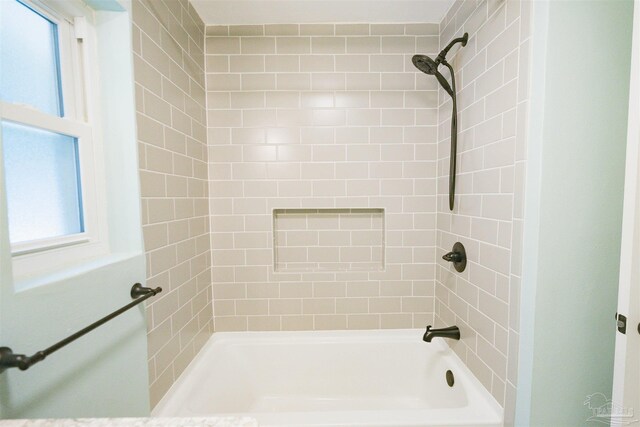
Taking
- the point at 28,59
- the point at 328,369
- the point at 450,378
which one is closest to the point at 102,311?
the point at 28,59

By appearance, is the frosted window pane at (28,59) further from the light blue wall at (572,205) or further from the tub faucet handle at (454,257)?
the tub faucet handle at (454,257)

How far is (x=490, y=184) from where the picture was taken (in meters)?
1.14

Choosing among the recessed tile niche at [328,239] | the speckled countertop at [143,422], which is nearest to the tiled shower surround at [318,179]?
the recessed tile niche at [328,239]

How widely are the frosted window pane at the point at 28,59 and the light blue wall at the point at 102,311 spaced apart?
12cm

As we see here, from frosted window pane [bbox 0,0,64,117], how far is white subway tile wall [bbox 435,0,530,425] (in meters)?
1.54

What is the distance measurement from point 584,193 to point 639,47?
419 mm

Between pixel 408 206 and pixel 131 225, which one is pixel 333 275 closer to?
pixel 408 206

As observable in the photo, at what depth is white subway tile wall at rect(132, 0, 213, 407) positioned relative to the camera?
1.05 meters

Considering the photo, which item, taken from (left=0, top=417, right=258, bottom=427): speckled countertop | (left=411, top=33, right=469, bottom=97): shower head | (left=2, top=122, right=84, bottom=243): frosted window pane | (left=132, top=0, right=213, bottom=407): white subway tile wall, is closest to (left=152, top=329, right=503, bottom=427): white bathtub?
(left=132, top=0, right=213, bottom=407): white subway tile wall

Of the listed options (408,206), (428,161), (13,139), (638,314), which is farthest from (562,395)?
(13,139)

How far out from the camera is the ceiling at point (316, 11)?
1456mm

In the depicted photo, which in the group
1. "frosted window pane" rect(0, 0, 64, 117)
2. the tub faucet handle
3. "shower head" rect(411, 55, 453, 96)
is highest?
"shower head" rect(411, 55, 453, 96)

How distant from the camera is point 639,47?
719mm

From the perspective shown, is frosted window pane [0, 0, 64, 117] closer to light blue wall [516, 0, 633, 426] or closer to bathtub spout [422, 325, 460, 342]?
light blue wall [516, 0, 633, 426]
